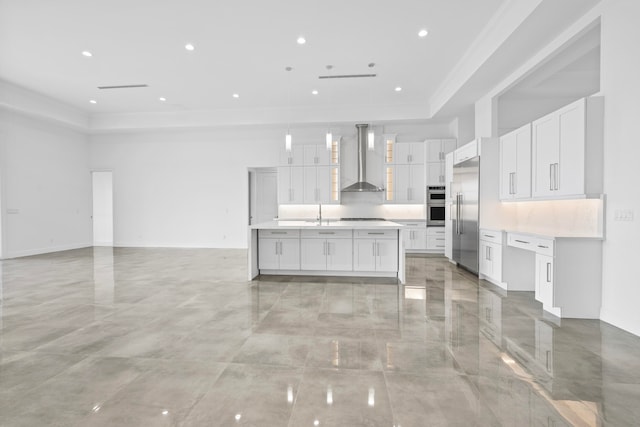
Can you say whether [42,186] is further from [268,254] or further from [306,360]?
[306,360]

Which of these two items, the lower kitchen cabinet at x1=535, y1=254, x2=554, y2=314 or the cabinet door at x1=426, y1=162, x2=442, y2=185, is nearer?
the lower kitchen cabinet at x1=535, y1=254, x2=554, y2=314

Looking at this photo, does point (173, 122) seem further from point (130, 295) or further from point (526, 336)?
point (526, 336)

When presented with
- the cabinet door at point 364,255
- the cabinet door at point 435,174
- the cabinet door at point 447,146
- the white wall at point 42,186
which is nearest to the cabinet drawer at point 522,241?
the cabinet door at point 364,255

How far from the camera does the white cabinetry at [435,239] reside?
8078 millimetres

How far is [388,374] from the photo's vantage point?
2.38m

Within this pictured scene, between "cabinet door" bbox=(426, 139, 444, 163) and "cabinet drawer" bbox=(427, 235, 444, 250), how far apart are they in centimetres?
197

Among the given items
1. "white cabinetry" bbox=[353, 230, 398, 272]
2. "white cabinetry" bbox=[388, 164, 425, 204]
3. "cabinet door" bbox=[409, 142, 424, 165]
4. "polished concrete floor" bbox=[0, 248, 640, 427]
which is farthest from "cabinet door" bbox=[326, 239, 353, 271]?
"cabinet door" bbox=[409, 142, 424, 165]

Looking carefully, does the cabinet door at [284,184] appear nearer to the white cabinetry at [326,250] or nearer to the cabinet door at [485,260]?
the white cabinetry at [326,250]

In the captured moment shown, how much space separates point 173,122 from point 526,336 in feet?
29.8

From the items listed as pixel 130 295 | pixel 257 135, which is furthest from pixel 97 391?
pixel 257 135

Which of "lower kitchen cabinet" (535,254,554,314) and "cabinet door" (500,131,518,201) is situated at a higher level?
"cabinet door" (500,131,518,201)

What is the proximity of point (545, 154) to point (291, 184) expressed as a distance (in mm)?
5897

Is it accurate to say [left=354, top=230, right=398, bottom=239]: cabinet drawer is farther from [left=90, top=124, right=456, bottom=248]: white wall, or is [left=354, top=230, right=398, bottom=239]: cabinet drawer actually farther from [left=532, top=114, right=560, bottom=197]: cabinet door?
[left=90, top=124, right=456, bottom=248]: white wall

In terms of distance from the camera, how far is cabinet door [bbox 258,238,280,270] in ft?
18.6
